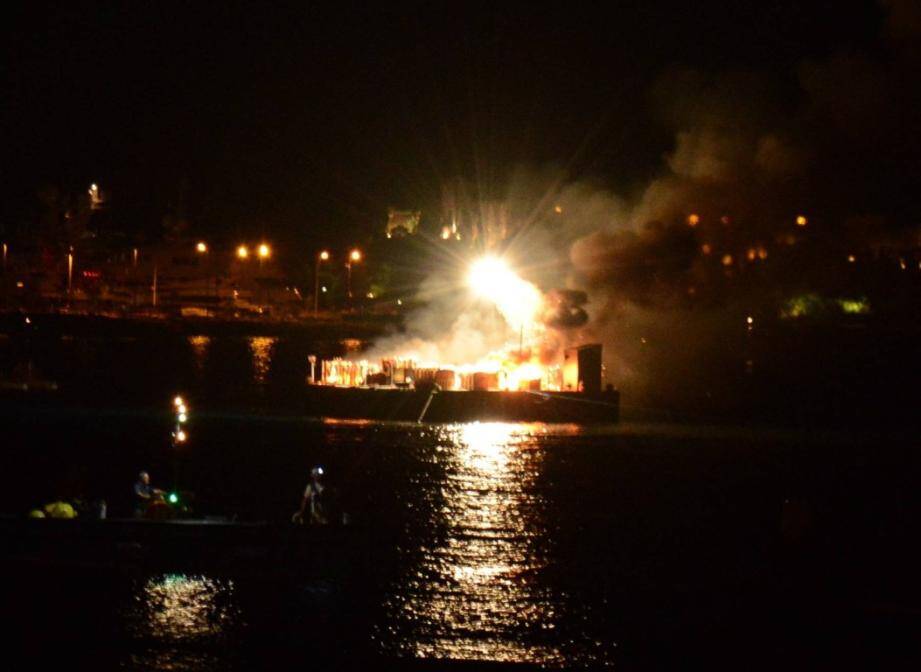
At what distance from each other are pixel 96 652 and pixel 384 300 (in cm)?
7678

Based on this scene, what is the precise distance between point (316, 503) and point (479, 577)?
3.09 m

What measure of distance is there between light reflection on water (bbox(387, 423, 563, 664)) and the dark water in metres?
0.06

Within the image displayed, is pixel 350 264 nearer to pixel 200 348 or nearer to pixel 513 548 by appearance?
pixel 200 348

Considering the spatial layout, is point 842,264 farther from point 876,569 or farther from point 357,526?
point 357,526

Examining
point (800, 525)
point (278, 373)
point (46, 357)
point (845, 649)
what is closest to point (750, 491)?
point (800, 525)

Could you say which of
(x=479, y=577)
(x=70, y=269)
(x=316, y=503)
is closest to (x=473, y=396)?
(x=316, y=503)

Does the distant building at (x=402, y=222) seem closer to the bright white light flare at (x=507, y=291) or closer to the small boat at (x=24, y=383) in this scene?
the bright white light flare at (x=507, y=291)

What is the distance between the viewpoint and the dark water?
49.3 ft

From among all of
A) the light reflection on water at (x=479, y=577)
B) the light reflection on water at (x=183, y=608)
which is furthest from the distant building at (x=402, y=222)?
the light reflection on water at (x=183, y=608)

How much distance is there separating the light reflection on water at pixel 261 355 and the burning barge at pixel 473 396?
19524mm

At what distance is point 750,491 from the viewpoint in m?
27.4

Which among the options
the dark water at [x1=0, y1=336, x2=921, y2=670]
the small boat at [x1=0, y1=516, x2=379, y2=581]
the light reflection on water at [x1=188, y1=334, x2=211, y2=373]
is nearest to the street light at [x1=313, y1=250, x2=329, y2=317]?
the light reflection on water at [x1=188, y1=334, x2=211, y2=373]

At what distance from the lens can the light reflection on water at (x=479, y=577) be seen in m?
15.1

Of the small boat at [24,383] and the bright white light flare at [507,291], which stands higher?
the bright white light flare at [507,291]
